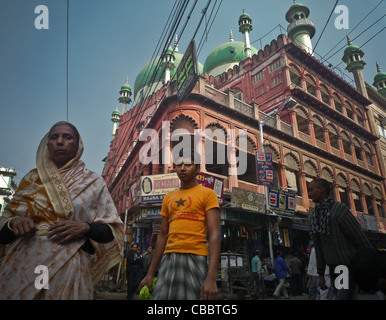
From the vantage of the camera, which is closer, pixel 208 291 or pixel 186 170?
pixel 208 291

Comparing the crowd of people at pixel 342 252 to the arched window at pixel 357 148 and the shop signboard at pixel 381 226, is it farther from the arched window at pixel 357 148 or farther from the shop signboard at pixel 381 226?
the arched window at pixel 357 148

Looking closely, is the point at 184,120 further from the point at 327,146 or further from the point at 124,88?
the point at 124,88

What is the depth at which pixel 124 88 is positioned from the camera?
39.9 metres

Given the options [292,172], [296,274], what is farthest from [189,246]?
[292,172]

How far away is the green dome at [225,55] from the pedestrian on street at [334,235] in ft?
88.8

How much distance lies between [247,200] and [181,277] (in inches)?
429

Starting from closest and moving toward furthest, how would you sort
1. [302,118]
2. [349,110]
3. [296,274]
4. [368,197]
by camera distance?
[296,274]
[302,118]
[368,197]
[349,110]

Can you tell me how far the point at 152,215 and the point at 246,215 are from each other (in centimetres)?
483

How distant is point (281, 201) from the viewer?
13.7m

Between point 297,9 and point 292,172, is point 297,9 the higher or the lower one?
the higher one

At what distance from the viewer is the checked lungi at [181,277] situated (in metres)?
1.96

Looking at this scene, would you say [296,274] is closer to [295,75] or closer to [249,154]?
[249,154]

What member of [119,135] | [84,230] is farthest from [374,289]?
[119,135]

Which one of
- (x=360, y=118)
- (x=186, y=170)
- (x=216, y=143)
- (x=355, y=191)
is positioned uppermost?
(x=360, y=118)
